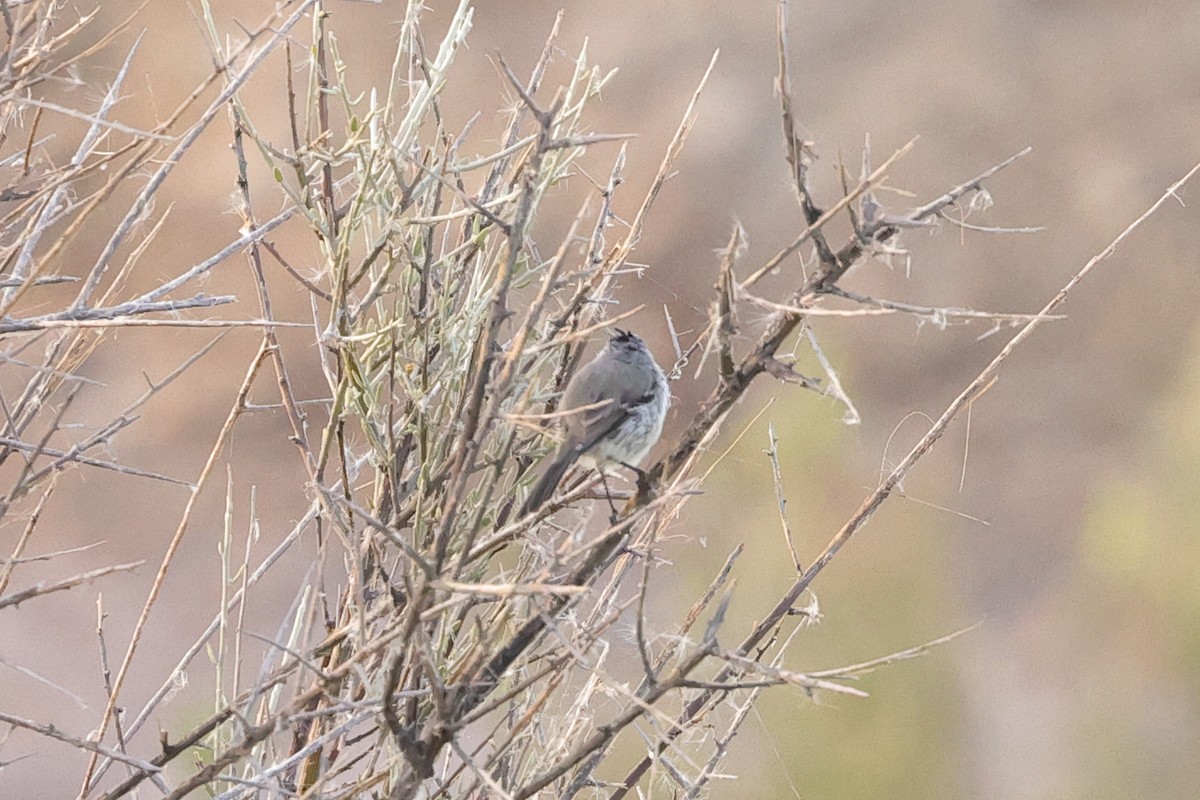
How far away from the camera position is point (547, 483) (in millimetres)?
970

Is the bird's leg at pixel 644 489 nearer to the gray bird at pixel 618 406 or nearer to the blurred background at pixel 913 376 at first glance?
the gray bird at pixel 618 406

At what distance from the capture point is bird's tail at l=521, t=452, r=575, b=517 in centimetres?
94

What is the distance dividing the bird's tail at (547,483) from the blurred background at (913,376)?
1.08 metres

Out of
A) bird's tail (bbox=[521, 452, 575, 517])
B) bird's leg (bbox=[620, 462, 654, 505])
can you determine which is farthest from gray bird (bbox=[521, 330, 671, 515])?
bird's leg (bbox=[620, 462, 654, 505])

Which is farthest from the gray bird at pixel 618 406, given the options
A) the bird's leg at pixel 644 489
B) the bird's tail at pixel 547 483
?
the bird's leg at pixel 644 489

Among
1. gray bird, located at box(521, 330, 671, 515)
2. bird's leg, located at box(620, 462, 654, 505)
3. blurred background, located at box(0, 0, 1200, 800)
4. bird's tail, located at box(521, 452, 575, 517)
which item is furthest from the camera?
blurred background, located at box(0, 0, 1200, 800)

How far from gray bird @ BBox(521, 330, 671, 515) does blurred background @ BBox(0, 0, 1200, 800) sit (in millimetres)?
722

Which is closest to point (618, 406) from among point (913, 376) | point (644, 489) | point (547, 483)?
point (547, 483)

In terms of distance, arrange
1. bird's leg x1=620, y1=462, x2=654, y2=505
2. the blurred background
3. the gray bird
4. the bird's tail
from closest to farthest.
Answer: bird's leg x1=620, y1=462, x2=654, y2=505
the bird's tail
the gray bird
the blurred background

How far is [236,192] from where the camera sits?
0.88 m

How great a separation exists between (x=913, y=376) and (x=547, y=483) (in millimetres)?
2454

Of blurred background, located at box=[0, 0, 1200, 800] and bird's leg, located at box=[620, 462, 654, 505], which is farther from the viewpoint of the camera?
blurred background, located at box=[0, 0, 1200, 800]

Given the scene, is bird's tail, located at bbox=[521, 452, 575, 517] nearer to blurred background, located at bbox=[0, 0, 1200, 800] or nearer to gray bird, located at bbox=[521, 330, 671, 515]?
gray bird, located at bbox=[521, 330, 671, 515]

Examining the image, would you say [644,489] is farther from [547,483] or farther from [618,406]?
[618,406]
